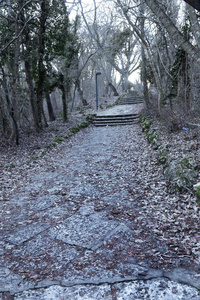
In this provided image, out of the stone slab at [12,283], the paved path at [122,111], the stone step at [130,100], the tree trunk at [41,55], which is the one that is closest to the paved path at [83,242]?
the stone slab at [12,283]

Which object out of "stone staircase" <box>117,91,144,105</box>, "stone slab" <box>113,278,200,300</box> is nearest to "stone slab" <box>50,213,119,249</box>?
"stone slab" <box>113,278,200,300</box>

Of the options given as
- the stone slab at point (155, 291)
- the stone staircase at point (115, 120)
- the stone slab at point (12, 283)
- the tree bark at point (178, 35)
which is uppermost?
the tree bark at point (178, 35)

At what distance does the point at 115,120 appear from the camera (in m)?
15.5

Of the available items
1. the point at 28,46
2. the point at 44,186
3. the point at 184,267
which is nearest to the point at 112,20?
the point at 28,46

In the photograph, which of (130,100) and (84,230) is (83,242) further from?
(130,100)

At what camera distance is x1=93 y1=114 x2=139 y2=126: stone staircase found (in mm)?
15055

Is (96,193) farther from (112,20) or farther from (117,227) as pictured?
(112,20)

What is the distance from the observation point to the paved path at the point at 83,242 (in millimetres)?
2477

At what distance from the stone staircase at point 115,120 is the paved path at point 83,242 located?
336 inches

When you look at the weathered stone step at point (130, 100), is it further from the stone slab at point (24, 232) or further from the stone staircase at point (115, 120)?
the stone slab at point (24, 232)

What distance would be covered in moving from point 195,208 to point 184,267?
1.38 meters

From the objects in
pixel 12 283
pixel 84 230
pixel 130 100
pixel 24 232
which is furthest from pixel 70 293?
pixel 130 100

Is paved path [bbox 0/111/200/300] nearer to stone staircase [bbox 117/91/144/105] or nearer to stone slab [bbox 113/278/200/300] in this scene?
stone slab [bbox 113/278/200/300]

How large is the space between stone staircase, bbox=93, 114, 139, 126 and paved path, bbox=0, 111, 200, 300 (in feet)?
28.0
